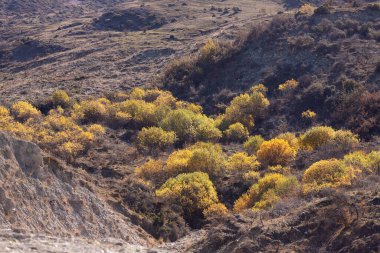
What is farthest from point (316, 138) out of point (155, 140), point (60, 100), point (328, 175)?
point (60, 100)

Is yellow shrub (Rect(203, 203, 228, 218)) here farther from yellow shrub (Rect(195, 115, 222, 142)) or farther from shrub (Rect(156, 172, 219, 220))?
yellow shrub (Rect(195, 115, 222, 142))

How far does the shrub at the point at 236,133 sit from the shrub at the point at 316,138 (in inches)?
212

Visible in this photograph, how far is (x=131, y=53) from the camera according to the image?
198 ft

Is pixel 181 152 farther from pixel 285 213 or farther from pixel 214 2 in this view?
pixel 214 2

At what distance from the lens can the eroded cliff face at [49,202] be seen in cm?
1520

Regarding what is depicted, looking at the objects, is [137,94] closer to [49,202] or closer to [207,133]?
[207,133]

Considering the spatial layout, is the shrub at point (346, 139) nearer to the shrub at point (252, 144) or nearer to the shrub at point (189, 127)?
the shrub at point (252, 144)

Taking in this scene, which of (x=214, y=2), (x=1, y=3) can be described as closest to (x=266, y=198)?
(x=214, y=2)

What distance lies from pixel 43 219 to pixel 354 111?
27.7m

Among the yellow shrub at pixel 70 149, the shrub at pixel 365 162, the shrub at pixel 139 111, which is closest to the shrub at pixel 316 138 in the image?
the shrub at pixel 365 162

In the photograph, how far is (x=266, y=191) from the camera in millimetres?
24578

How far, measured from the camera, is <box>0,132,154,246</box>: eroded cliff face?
15.2m

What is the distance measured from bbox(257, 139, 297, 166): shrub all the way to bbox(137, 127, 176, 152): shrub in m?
6.99

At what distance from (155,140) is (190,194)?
12.3 meters
